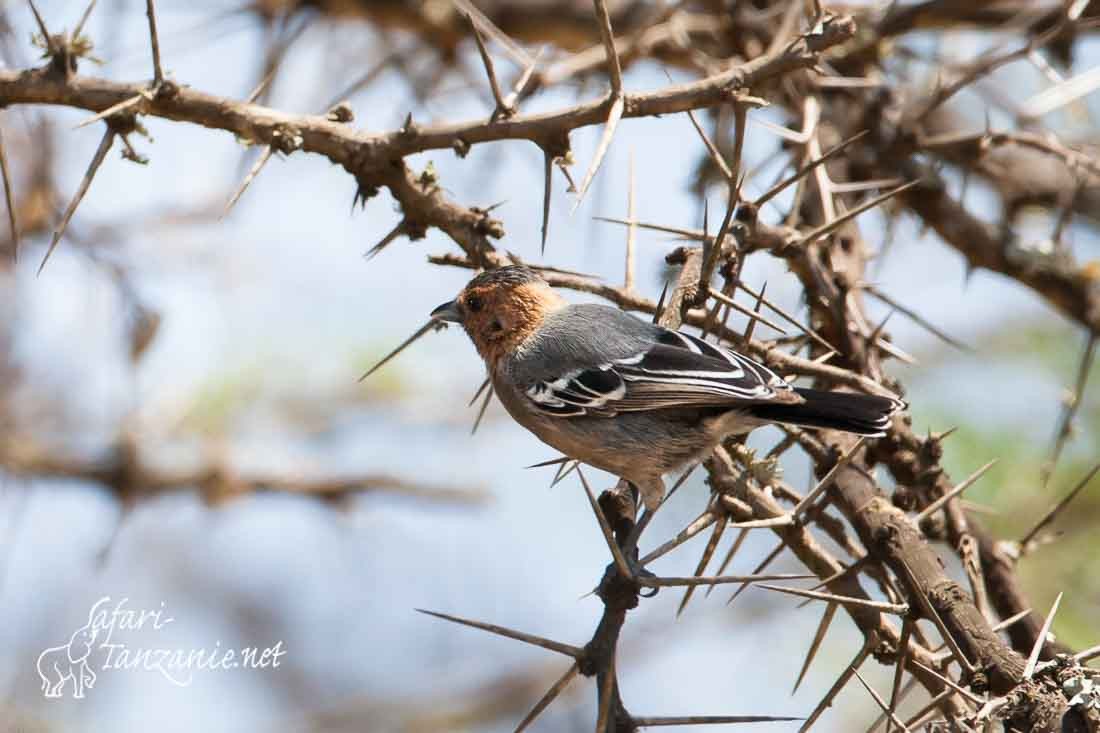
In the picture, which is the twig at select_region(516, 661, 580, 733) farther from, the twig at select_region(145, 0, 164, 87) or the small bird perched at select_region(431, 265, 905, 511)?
the twig at select_region(145, 0, 164, 87)

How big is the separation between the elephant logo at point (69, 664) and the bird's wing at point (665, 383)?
2.78 meters

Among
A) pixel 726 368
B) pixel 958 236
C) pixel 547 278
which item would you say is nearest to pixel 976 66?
pixel 958 236

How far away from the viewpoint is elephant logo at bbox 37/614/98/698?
582cm

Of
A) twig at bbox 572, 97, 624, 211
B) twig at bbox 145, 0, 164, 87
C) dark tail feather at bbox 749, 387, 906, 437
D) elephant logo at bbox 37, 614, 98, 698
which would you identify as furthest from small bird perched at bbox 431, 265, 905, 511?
elephant logo at bbox 37, 614, 98, 698

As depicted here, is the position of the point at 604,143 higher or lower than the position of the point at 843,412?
higher

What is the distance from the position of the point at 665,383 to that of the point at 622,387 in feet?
0.88

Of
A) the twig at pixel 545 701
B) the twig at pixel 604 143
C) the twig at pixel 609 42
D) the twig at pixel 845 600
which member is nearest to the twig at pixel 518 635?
the twig at pixel 545 701

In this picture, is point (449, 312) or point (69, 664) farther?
point (69, 664)

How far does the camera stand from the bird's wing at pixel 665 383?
4.06 m

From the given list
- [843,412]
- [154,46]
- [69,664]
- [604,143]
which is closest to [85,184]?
[154,46]

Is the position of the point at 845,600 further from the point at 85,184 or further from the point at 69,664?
the point at 69,664

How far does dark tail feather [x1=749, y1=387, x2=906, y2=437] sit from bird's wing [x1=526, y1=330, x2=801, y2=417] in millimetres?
53

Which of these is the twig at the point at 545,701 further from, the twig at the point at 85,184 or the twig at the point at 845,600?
the twig at the point at 85,184

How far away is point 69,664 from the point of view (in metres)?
6.03
